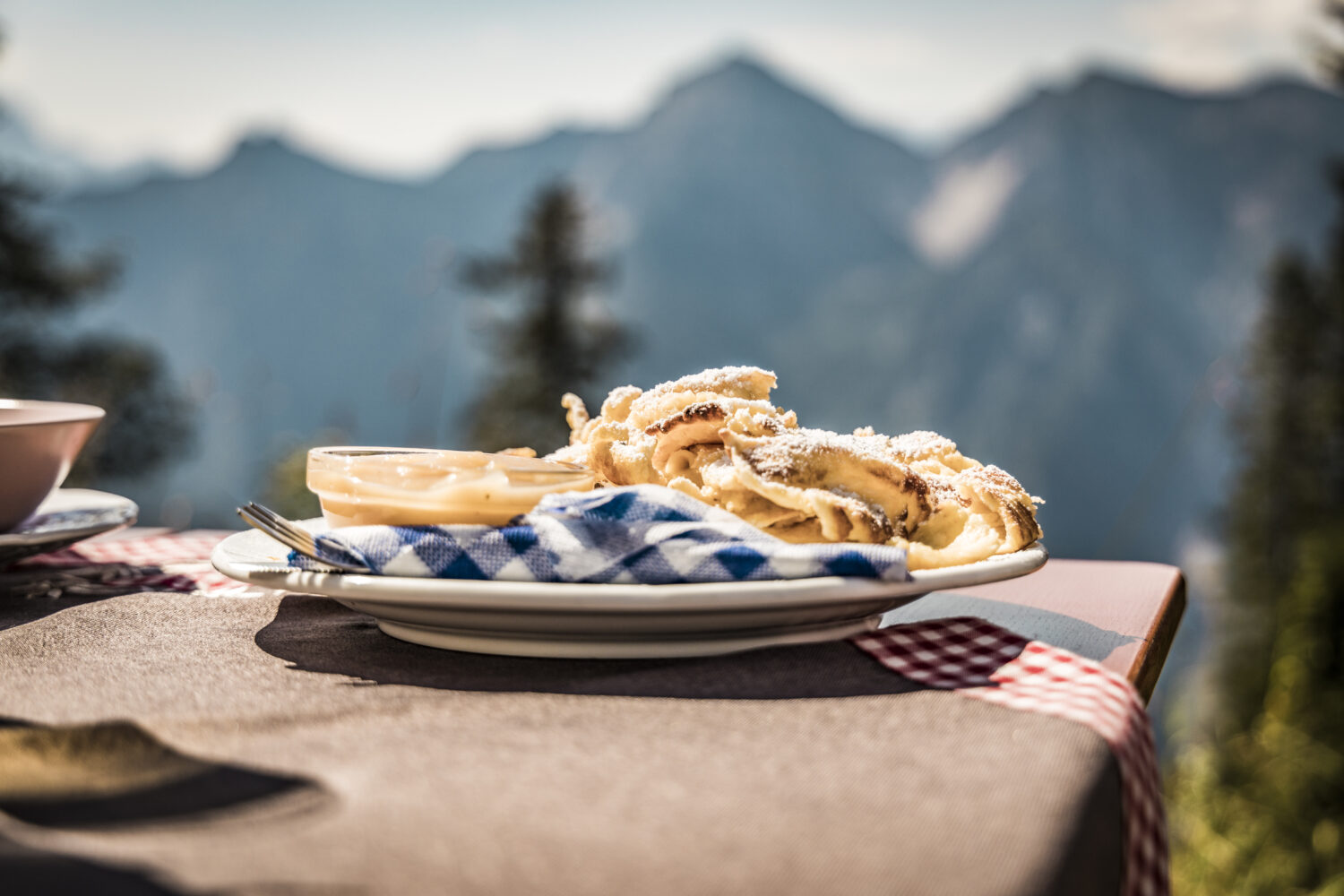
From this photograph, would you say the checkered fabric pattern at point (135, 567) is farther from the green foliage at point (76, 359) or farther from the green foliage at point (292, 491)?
the green foliage at point (76, 359)

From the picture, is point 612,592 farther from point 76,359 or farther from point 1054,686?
point 76,359

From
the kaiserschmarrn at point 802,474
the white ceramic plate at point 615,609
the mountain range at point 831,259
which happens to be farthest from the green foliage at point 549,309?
the white ceramic plate at point 615,609

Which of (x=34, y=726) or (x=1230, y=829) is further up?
(x=34, y=726)

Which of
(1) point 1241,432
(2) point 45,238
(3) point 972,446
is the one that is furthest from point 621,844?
(3) point 972,446

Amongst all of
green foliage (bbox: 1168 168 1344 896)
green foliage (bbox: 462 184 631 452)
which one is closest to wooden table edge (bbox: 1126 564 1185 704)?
green foliage (bbox: 1168 168 1344 896)

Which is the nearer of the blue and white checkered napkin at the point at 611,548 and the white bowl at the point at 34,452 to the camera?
the blue and white checkered napkin at the point at 611,548

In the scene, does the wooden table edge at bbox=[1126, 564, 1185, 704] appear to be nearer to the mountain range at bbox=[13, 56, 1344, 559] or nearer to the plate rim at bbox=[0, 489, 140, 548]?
the plate rim at bbox=[0, 489, 140, 548]

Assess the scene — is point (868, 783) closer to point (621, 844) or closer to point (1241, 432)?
point (621, 844)
